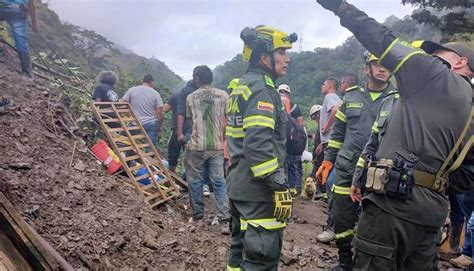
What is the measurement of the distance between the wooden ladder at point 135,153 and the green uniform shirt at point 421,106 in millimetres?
3667

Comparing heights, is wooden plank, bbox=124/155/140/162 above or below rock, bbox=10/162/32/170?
below

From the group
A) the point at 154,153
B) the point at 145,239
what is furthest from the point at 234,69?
the point at 145,239

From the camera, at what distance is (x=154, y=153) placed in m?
6.12

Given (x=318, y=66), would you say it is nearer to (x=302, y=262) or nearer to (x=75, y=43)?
(x=75, y=43)

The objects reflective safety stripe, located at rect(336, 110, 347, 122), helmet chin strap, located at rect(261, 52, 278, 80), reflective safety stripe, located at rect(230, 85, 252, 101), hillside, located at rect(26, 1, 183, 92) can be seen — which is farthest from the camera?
hillside, located at rect(26, 1, 183, 92)

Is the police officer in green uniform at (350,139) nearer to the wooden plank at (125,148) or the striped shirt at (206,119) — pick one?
the striped shirt at (206,119)

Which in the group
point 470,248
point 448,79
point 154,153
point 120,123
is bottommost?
point 470,248

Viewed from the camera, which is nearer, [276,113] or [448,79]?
[448,79]

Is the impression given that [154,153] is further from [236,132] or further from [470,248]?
[470,248]

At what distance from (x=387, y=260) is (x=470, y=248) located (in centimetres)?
247

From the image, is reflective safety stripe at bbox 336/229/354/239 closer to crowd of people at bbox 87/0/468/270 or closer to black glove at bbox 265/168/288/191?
crowd of people at bbox 87/0/468/270

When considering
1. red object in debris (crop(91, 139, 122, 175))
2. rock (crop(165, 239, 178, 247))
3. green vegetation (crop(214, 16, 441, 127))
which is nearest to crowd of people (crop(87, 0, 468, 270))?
rock (crop(165, 239, 178, 247))

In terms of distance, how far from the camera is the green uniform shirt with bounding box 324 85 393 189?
355 centimetres

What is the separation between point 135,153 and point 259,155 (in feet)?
12.5
